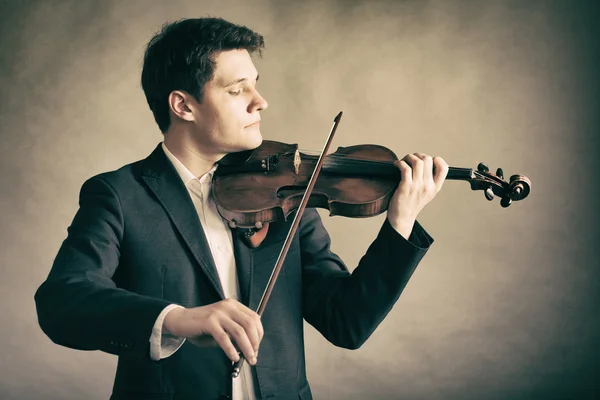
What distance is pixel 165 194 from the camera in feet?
5.64

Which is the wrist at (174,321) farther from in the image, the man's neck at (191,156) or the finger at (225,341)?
the man's neck at (191,156)

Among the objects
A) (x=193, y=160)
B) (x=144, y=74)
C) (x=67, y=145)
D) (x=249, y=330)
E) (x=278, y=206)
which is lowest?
(x=249, y=330)

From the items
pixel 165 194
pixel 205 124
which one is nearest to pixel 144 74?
pixel 205 124

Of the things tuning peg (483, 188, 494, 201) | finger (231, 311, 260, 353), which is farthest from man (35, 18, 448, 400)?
finger (231, 311, 260, 353)

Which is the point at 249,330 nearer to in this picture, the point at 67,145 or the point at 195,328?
the point at 195,328

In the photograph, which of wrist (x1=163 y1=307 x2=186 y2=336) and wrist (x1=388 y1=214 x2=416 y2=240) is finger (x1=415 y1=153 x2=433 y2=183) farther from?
wrist (x1=163 y1=307 x2=186 y2=336)

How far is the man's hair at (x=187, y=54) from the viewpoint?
5.96ft

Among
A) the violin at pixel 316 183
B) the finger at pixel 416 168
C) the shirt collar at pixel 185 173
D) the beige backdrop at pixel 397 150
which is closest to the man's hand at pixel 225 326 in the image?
the violin at pixel 316 183

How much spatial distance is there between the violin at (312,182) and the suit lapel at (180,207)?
0.07 meters

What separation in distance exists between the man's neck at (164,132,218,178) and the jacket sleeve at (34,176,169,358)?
216mm

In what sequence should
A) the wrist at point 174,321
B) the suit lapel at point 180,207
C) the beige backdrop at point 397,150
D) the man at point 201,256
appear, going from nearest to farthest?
the wrist at point 174,321 < the man at point 201,256 < the suit lapel at point 180,207 < the beige backdrop at point 397,150

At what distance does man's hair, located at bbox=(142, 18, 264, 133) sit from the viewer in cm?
182

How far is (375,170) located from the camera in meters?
1.80

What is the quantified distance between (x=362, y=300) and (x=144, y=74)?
0.87m
